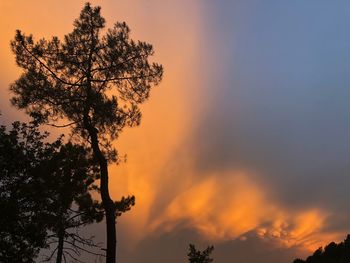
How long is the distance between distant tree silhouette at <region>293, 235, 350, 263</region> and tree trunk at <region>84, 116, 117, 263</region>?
4384 cm

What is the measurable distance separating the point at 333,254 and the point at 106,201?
51.7 metres

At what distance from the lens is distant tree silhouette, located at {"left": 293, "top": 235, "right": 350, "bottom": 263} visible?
193 feet

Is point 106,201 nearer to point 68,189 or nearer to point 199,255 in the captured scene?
point 68,189

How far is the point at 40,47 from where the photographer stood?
2289 cm

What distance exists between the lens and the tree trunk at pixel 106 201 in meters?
20.0

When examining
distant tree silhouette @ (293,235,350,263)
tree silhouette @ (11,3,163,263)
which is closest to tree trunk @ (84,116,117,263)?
tree silhouette @ (11,3,163,263)

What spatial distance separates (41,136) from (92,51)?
4600mm

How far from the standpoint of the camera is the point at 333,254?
64.4m

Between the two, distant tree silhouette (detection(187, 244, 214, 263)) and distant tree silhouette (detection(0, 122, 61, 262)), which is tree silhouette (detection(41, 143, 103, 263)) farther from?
distant tree silhouette (detection(187, 244, 214, 263))

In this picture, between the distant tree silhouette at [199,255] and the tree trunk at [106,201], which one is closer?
the tree trunk at [106,201]

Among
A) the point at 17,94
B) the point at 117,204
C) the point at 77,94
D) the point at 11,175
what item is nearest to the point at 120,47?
the point at 77,94

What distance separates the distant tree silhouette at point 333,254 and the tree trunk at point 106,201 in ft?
144

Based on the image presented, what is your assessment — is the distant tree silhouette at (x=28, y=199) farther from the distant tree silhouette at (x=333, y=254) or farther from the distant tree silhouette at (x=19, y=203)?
the distant tree silhouette at (x=333, y=254)

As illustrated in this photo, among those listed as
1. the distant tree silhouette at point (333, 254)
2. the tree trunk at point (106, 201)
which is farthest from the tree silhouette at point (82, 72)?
the distant tree silhouette at point (333, 254)
